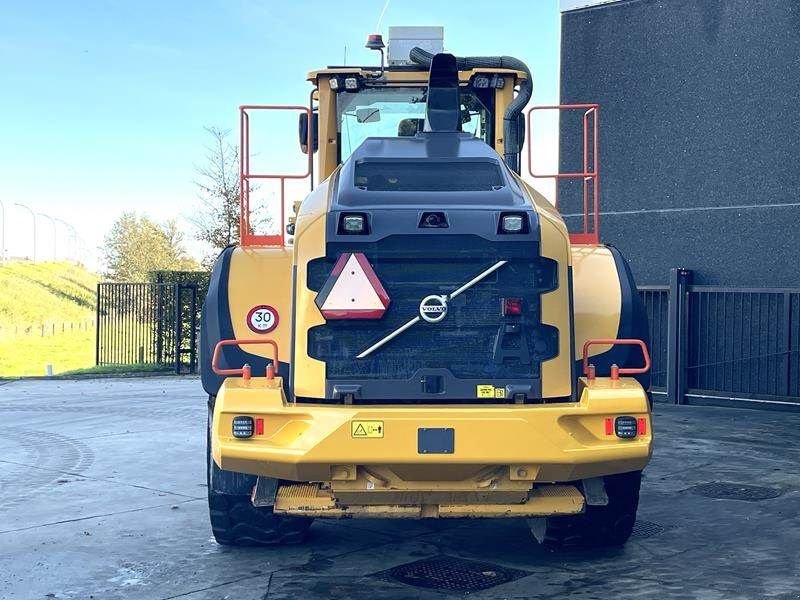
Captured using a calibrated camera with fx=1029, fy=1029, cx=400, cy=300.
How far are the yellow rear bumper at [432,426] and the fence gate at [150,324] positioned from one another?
15.5 metres

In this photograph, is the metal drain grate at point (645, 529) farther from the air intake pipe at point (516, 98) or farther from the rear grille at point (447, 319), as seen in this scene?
the air intake pipe at point (516, 98)

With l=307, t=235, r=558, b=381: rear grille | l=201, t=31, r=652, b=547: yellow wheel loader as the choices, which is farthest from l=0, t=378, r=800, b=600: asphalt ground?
l=307, t=235, r=558, b=381: rear grille

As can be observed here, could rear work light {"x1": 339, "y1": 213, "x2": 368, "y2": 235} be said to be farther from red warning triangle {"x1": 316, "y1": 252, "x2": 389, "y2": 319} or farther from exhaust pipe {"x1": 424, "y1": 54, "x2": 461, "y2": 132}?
exhaust pipe {"x1": 424, "y1": 54, "x2": 461, "y2": 132}

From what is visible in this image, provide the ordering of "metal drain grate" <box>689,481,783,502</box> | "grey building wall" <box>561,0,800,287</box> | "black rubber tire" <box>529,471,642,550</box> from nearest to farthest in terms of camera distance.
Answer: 1. "black rubber tire" <box>529,471,642,550</box>
2. "metal drain grate" <box>689,481,783,502</box>
3. "grey building wall" <box>561,0,800,287</box>

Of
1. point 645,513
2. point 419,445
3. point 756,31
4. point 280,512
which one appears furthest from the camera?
point 756,31

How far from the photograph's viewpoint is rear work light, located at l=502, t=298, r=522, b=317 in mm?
5434

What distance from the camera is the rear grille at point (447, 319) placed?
17.7 ft

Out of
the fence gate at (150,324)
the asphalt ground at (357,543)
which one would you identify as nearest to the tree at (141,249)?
the fence gate at (150,324)

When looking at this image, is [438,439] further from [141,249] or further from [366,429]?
[141,249]

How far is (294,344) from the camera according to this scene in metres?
5.46

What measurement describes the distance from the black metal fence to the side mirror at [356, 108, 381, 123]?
8.43 metres

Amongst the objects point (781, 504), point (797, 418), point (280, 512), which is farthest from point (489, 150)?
point (797, 418)

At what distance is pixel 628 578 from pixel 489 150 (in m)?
2.67

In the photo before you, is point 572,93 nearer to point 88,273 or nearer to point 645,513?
point 645,513
